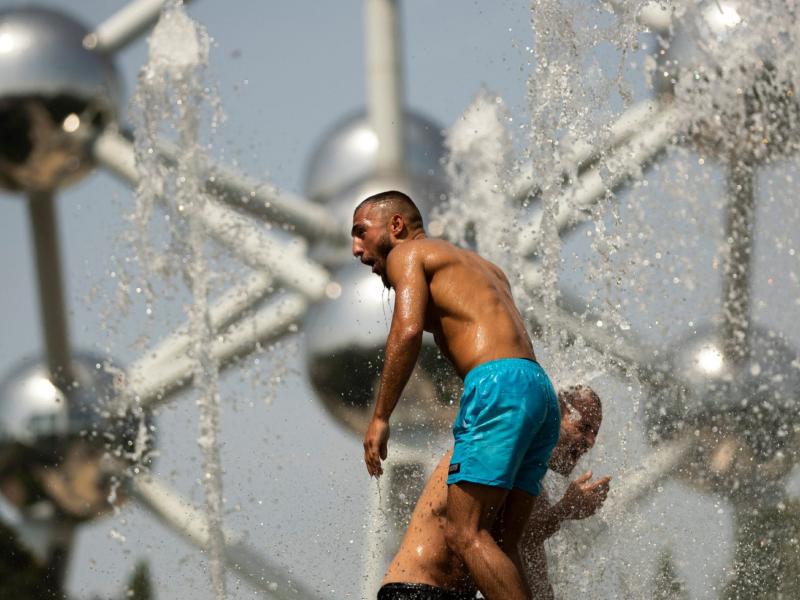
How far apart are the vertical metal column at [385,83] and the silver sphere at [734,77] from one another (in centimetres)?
131

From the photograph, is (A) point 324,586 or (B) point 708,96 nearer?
(A) point 324,586

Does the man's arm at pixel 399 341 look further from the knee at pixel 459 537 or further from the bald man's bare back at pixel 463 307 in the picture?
the knee at pixel 459 537

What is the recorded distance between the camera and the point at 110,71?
7258 millimetres

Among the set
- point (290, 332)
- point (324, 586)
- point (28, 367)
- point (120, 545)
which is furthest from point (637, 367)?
point (28, 367)

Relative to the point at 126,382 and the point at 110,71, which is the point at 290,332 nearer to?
the point at 126,382

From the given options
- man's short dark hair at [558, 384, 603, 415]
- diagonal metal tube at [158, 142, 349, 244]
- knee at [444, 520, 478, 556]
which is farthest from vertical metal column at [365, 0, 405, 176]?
knee at [444, 520, 478, 556]

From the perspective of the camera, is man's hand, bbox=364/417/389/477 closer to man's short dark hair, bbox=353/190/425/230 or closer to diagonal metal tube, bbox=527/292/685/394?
man's short dark hair, bbox=353/190/425/230

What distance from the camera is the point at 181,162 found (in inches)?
290

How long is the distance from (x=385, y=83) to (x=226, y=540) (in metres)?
2.62

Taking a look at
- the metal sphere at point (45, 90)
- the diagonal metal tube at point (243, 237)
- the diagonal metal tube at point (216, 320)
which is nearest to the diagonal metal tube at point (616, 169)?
the diagonal metal tube at point (243, 237)

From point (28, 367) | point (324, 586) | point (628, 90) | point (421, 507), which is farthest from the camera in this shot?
point (28, 367)

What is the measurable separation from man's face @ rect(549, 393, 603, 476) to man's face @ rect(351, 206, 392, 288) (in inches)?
30.9

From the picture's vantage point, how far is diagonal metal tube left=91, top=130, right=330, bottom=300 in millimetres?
7348

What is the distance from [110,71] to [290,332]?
63.8 inches
